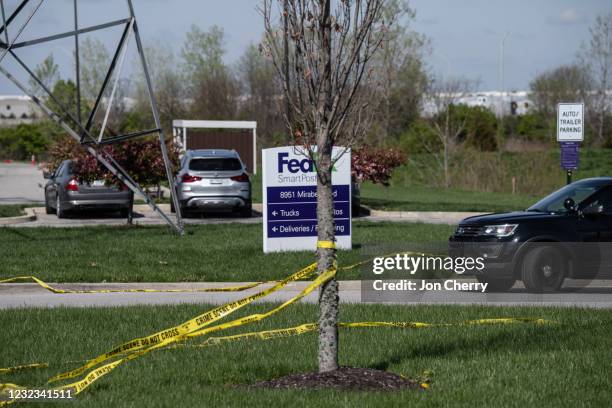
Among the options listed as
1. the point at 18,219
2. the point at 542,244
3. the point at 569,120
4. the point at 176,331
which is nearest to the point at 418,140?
the point at 18,219

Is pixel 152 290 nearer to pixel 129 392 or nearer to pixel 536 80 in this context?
pixel 129 392

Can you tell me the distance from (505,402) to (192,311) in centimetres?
524

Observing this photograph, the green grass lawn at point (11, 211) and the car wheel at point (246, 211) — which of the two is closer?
the green grass lawn at point (11, 211)

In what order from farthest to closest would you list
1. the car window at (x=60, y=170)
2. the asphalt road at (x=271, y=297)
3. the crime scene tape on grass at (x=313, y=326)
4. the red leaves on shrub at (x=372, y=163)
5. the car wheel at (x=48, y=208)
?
the car wheel at (x=48, y=208) → the red leaves on shrub at (x=372, y=163) → the car window at (x=60, y=170) → the asphalt road at (x=271, y=297) → the crime scene tape on grass at (x=313, y=326)

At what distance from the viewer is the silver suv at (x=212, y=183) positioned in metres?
26.2

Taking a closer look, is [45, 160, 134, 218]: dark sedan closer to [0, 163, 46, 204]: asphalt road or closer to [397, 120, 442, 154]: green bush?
[0, 163, 46, 204]: asphalt road

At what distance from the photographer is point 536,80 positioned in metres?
84.7

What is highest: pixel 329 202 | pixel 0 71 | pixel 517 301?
pixel 0 71

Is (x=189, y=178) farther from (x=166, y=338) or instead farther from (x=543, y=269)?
(x=166, y=338)

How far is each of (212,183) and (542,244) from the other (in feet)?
45.6

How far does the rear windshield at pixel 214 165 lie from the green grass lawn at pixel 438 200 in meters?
5.32

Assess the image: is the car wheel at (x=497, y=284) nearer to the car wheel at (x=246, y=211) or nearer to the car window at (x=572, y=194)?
the car window at (x=572, y=194)

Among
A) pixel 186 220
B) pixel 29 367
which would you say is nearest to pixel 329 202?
pixel 29 367

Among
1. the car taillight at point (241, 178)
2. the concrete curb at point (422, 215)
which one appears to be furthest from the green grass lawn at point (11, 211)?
the concrete curb at point (422, 215)
